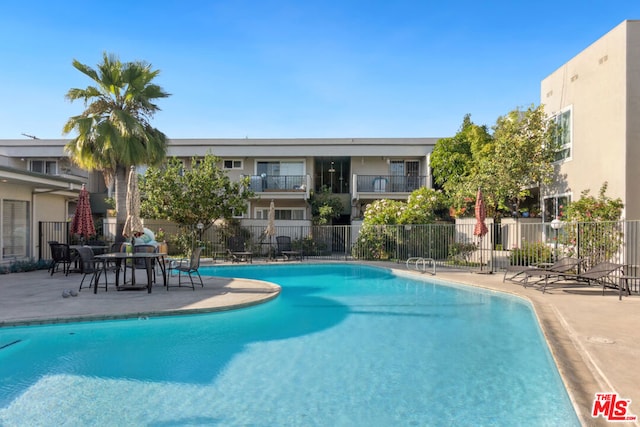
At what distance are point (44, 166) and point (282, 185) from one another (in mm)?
16617

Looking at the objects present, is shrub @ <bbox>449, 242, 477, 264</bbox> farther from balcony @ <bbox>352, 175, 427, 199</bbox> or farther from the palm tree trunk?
the palm tree trunk

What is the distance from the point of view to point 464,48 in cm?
1359

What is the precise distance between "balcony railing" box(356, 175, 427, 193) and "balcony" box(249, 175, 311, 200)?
136 inches

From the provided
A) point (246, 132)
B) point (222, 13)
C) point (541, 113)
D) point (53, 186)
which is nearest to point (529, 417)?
point (222, 13)

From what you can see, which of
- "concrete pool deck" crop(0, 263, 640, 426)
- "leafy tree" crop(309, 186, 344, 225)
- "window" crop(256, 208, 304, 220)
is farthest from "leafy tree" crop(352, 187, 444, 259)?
"window" crop(256, 208, 304, 220)

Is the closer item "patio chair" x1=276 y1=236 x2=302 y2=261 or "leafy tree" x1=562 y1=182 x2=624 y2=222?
"leafy tree" x1=562 y1=182 x2=624 y2=222

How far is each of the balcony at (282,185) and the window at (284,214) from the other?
1992 mm

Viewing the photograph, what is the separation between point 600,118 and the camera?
12.4 meters

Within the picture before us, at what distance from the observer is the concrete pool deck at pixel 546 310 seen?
446 centimetres

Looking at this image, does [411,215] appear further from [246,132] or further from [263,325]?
[246,132]

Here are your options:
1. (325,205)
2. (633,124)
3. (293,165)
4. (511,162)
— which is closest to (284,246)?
(325,205)

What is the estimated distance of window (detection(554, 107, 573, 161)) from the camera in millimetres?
14219

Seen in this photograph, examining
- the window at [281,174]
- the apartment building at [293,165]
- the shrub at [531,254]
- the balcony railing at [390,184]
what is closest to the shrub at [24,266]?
the apartment building at [293,165]

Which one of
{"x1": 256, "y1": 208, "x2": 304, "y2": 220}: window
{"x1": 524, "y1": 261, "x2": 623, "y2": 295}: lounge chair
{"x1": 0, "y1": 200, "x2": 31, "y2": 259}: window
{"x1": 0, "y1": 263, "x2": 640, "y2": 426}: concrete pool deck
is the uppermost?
{"x1": 256, "y1": 208, "x2": 304, "y2": 220}: window
